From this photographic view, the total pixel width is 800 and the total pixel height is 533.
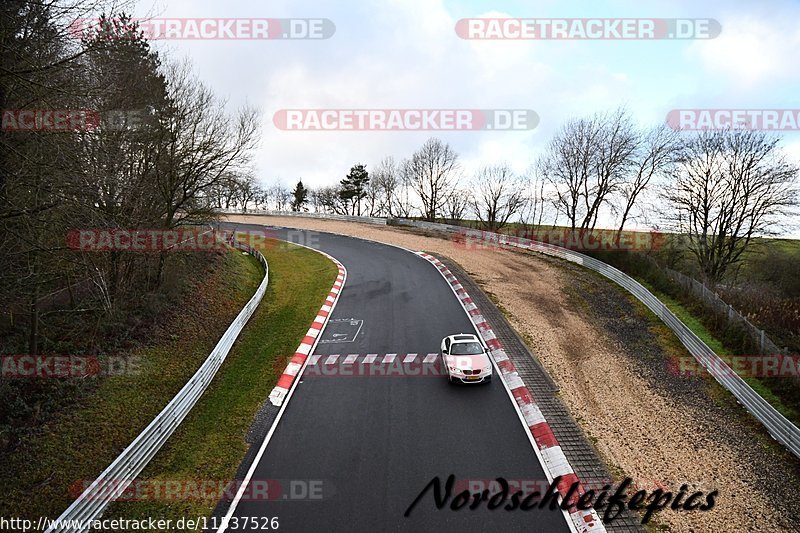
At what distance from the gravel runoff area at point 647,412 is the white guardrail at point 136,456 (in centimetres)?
1144

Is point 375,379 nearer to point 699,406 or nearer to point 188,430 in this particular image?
point 188,430

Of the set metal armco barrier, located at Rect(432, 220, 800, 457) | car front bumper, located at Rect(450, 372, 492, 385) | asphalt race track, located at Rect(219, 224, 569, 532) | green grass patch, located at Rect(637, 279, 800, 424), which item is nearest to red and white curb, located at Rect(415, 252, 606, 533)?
asphalt race track, located at Rect(219, 224, 569, 532)

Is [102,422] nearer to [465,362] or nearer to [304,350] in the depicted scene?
[304,350]

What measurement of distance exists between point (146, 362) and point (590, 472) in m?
13.9

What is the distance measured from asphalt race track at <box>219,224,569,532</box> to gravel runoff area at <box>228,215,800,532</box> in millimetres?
2830

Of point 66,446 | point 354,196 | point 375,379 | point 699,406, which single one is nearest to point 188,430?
point 66,446

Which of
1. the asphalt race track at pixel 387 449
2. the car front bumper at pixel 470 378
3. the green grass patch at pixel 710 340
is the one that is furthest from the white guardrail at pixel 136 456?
the green grass patch at pixel 710 340

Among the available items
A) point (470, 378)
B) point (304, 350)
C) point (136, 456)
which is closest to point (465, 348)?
point (470, 378)

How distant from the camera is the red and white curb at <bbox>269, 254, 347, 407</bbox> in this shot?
13820 millimetres

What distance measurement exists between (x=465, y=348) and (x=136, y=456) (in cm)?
963

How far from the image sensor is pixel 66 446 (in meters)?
10.6

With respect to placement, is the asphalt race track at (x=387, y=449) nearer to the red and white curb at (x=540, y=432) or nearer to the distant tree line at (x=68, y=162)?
the red and white curb at (x=540, y=432)

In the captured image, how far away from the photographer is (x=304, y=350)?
54.7 feet

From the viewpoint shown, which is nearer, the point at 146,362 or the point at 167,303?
the point at 146,362
